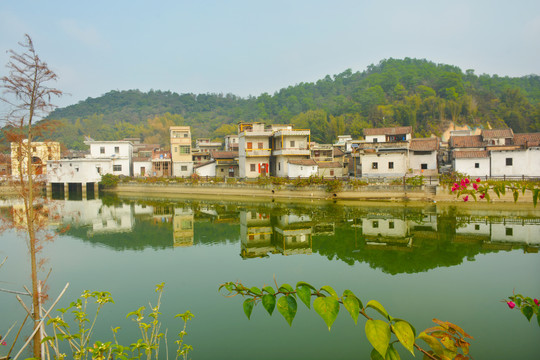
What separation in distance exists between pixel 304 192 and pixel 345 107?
44997 millimetres

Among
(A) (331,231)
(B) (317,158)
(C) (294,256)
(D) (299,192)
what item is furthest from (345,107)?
(C) (294,256)

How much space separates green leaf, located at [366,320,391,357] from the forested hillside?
17.8 ft

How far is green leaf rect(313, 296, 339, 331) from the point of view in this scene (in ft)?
5.23

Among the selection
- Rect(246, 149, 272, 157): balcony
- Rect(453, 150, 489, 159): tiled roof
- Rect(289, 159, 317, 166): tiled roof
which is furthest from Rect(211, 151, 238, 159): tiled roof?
Rect(453, 150, 489, 159): tiled roof

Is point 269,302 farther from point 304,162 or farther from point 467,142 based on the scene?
point 467,142

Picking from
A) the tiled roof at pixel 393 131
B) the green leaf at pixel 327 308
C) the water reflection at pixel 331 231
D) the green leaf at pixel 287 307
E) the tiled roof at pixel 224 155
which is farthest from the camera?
the tiled roof at pixel 224 155

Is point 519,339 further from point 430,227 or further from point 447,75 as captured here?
point 447,75

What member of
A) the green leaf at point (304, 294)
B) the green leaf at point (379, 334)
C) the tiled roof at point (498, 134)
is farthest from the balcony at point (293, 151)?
the green leaf at point (379, 334)

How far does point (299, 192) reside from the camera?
28.2 metres

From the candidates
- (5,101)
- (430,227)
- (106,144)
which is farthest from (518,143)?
(106,144)

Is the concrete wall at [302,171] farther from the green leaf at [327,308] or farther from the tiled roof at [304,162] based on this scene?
the green leaf at [327,308]

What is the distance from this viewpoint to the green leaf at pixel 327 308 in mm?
1593

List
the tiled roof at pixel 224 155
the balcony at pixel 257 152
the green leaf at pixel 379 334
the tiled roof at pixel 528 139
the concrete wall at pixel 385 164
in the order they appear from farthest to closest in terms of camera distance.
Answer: the tiled roof at pixel 224 155
the balcony at pixel 257 152
the concrete wall at pixel 385 164
the tiled roof at pixel 528 139
the green leaf at pixel 379 334

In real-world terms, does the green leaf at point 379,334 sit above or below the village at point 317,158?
below
